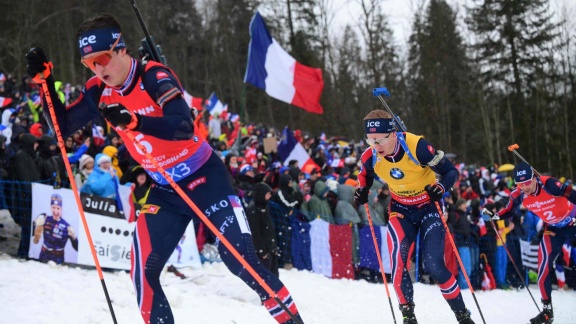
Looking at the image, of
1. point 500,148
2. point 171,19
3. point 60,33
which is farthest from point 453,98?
point 60,33

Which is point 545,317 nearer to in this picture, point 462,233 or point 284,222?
point 284,222

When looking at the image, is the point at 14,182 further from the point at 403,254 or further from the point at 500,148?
the point at 500,148

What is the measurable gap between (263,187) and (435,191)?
12.3 feet

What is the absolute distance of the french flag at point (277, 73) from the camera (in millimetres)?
16141

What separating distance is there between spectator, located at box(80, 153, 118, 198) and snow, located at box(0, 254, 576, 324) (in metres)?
1.15

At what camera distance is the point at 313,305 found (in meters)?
8.64

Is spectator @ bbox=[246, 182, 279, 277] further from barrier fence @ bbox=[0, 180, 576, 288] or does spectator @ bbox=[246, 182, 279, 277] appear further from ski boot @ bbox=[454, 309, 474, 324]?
ski boot @ bbox=[454, 309, 474, 324]

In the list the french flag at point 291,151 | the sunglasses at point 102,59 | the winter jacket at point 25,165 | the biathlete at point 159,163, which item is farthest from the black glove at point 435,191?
the french flag at point 291,151

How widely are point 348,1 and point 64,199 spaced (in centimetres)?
2416

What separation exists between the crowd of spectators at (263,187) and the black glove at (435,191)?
1231 mm

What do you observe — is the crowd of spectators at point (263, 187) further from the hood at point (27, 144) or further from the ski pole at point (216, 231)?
the ski pole at point (216, 231)

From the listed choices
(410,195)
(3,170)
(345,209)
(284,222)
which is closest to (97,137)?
(3,170)

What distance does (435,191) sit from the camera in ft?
19.7

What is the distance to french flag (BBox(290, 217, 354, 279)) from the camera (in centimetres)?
1098
